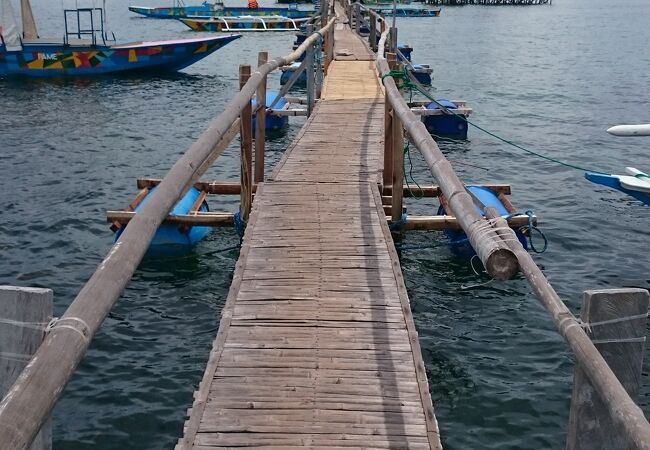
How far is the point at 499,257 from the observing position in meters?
3.80

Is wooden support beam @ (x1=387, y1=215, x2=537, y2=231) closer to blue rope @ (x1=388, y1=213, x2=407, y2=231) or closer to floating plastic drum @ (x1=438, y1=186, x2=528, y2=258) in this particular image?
blue rope @ (x1=388, y1=213, x2=407, y2=231)

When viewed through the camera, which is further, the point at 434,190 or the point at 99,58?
the point at 99,58

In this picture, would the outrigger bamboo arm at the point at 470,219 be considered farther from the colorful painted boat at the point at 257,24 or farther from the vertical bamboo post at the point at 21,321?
the colorful painted boat at the point at 257,24

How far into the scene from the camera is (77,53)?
3350 centimetres

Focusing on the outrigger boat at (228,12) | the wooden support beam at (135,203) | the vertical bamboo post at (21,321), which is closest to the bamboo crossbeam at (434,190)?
the wooden support beam at (135,203)

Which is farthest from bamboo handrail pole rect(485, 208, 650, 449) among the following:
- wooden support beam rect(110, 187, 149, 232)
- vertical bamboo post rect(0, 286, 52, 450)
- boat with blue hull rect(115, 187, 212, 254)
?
boat with blue hull rect(115, 187, 212, 254)

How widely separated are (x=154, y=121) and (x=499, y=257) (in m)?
23.1

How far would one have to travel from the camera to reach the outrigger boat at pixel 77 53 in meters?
32.5

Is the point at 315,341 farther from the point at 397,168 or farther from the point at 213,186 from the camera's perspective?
the point at 213,186

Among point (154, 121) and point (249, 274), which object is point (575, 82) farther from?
point (249, 274)

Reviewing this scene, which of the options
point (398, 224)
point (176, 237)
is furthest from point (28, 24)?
point (398, 224)

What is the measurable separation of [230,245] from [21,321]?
29.6ft

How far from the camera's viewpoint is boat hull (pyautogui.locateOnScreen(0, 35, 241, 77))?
3278 centimetres

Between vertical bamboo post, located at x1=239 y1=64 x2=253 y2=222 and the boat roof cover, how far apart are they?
2546 centimetres
